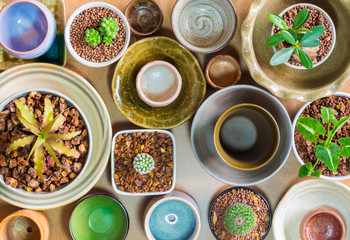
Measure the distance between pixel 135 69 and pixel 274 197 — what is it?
33.9 inches

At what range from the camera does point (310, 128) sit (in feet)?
4.36

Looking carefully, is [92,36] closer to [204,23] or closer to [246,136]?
[204,23]

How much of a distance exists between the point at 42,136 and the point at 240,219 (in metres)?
0.88

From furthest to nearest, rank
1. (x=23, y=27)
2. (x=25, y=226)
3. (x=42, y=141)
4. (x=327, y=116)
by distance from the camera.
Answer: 1. (x=25, y=226)
2. (x=23, y=27)
3. (x=327, y=116)
4. (x=42, y=141)

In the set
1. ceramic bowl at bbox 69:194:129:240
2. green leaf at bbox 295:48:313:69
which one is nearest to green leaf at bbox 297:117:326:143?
green leaf at bbox 295:48:313:69

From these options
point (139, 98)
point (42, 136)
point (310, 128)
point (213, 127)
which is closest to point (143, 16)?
point (139, 98)

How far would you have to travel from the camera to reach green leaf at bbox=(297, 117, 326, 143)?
1317 millimetres

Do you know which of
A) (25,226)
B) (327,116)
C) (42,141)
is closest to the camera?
(42,141)

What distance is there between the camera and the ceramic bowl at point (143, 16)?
1504mm

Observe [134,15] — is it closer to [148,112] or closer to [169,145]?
[148,112]

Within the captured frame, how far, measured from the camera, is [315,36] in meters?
1.25

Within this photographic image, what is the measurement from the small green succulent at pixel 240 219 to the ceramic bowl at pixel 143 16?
0.87m

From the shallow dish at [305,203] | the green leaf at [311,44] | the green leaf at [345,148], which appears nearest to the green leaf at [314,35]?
the green leaf at [311,44]

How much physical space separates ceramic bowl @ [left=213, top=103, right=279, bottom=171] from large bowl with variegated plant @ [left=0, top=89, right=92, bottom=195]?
21.6 inches
